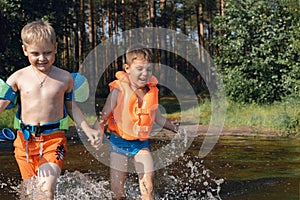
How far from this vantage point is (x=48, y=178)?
12.8ft

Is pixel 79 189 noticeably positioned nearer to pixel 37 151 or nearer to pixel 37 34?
pixel 37 151

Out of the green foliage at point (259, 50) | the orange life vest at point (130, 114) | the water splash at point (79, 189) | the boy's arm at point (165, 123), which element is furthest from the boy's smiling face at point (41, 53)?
the green foliage at point (259, 50)

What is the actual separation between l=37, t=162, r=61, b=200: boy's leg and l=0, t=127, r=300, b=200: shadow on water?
1.16 metres

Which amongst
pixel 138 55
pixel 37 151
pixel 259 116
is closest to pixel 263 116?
pixel 259 116

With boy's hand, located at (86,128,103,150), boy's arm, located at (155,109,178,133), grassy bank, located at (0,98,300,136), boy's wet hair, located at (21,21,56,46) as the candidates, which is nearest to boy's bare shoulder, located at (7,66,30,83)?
boy's wet hair, located at (21,21,56,46)

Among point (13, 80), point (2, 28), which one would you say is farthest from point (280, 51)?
point (13, 80)

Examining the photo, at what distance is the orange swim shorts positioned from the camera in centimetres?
405

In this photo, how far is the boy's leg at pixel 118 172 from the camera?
4.69m

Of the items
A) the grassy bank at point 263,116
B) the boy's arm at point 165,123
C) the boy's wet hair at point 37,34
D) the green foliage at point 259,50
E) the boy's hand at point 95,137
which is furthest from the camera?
the green foliage at point 259,50

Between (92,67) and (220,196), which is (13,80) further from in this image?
(92,67)

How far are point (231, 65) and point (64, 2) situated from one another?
706cm

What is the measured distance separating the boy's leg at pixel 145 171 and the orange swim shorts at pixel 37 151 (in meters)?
0.79

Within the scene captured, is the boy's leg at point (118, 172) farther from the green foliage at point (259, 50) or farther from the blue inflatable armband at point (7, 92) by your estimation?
the green foliage at point (259, 50)

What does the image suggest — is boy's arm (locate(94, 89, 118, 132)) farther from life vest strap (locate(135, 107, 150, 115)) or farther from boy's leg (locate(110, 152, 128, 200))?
boy's leg (locate(110, 152, 128, 200))
